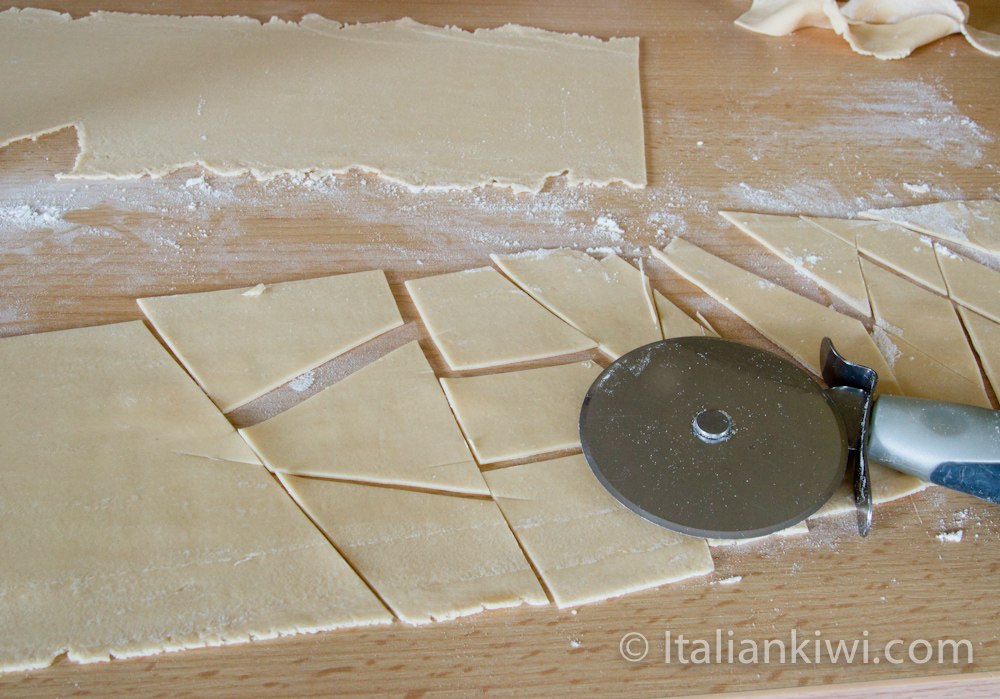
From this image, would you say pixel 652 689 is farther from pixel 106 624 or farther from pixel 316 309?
pixel 316 309

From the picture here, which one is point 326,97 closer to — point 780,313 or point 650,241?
point 650,241

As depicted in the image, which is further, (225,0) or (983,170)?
(225,0)

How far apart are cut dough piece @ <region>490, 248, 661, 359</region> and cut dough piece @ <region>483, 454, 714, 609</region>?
21cm

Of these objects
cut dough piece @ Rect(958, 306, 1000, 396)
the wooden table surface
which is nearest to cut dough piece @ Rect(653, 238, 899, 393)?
the wooden table surface

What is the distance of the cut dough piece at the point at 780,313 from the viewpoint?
109cm

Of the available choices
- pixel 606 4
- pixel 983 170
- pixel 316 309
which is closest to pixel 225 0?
pixel 606 4

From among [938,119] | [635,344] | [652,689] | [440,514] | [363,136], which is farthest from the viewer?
[938,119]

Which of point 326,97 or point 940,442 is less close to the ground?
point 326,97

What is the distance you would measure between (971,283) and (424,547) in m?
0.82

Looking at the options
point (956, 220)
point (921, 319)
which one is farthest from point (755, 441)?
point (956, 220)

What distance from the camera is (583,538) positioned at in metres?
0.90

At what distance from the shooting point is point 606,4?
5.65 ft

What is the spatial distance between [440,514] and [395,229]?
1.58 ft

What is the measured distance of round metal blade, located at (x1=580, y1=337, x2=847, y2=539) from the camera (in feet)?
Answer: 2.86
